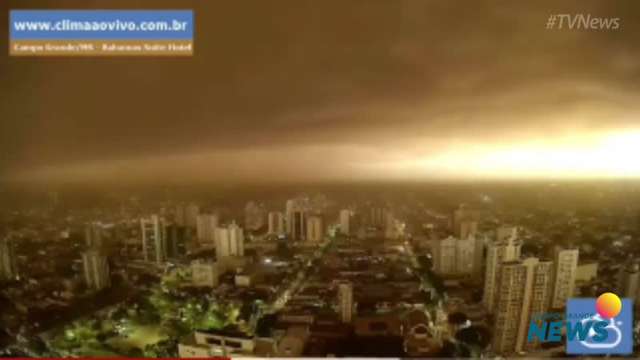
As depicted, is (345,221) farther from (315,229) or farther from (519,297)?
(519,297)

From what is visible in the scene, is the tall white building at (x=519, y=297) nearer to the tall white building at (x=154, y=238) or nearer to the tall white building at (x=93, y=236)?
the tall white building at (x=154, y=238)

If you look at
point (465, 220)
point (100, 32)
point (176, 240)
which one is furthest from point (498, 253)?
point (100, 32)

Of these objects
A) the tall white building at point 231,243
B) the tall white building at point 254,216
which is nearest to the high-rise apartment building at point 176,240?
the tall white building at point 231,243

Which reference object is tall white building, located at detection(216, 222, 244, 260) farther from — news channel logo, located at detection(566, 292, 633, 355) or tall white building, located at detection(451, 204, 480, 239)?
news channel logo, located at detection(566, 292, 633, 355)

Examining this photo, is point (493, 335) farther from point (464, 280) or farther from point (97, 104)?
point (97, 104)

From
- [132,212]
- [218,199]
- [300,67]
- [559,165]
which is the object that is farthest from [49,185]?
[559,165]

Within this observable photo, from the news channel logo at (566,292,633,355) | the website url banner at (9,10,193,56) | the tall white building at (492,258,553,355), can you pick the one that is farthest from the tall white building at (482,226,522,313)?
the website url banner at (9,10,193,56)
